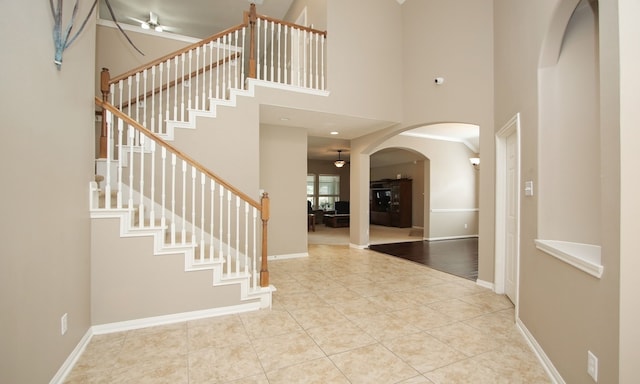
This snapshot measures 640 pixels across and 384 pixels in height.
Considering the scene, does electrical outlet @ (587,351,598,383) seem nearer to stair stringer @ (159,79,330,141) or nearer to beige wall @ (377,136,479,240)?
stair stringer @ (159,79,330,141)

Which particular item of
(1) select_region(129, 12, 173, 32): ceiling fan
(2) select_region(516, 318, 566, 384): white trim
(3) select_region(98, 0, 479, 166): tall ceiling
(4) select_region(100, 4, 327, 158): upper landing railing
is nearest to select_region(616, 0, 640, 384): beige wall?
(2) select_region(516, 318, 566, 384): white trim

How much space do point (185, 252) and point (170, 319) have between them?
2.20 feet

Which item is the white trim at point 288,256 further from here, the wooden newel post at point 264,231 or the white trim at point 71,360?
the white trim at point 71,360

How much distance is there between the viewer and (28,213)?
5.08ft

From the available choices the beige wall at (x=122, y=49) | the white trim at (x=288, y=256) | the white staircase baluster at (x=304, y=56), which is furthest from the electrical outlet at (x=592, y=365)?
the beige wall at (x=122, y=49)

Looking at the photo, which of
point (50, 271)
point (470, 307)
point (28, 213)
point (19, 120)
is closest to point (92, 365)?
point (50, 271)

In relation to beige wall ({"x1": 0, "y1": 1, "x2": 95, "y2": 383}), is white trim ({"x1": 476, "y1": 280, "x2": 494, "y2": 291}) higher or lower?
lower

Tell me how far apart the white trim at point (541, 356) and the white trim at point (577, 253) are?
2.55 feet

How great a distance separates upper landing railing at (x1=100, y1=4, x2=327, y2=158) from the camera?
3773 millimetres

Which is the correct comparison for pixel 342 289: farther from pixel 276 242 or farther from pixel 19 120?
pixel 19 120

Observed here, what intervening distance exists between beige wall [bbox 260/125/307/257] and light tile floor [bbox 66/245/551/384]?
2.13 metres

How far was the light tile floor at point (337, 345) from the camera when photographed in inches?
77.4

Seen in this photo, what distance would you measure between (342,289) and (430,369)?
6.02ft

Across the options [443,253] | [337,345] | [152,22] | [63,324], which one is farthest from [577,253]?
[152,22]
